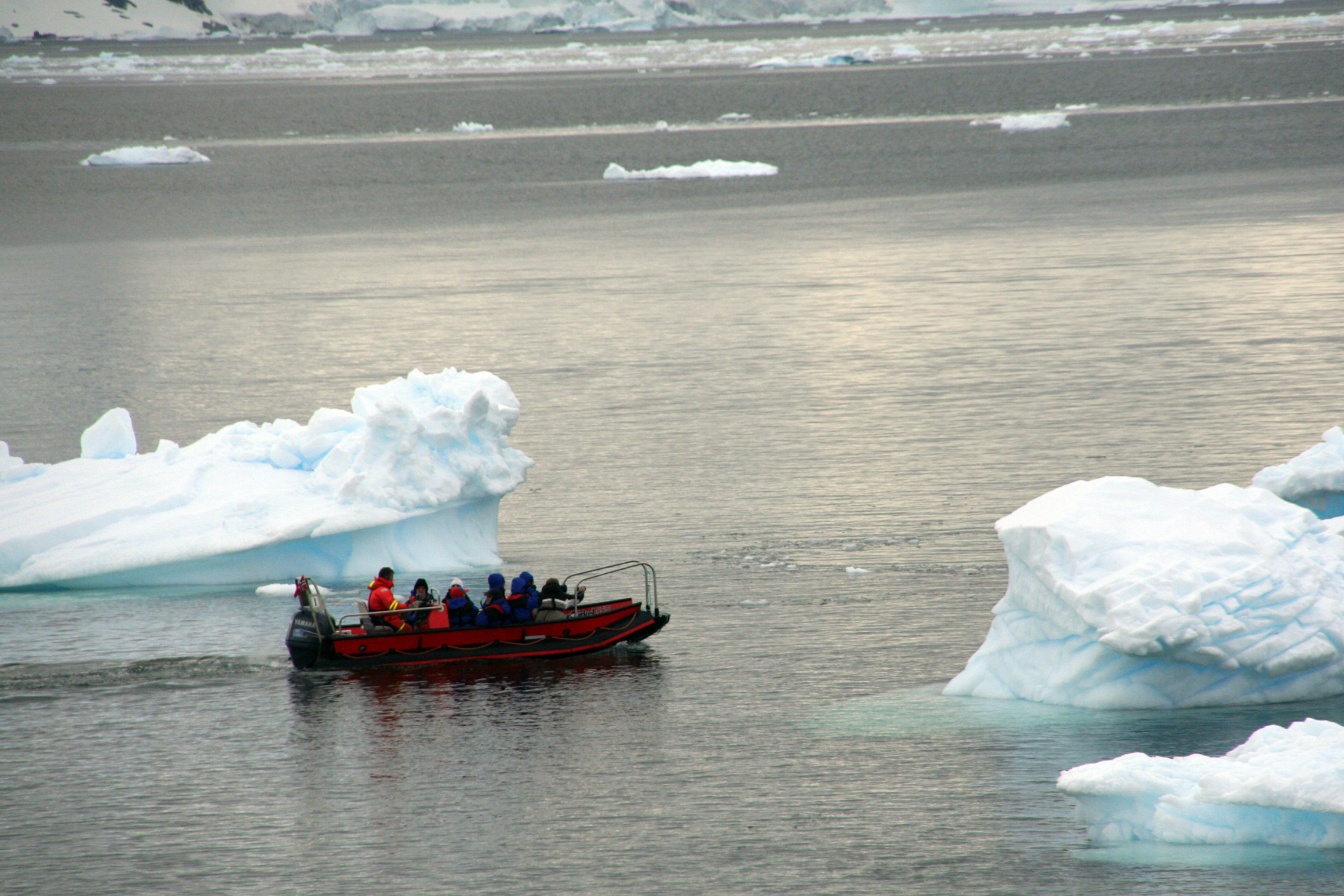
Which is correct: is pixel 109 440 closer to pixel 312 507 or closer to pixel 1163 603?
pixel 312 507

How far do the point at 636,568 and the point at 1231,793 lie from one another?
1391cm

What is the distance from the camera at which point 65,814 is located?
757 inches

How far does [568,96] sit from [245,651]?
451 ft

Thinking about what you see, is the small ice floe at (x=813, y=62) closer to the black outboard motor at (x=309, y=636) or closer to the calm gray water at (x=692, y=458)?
the calm gray water at (x=692, y=458)

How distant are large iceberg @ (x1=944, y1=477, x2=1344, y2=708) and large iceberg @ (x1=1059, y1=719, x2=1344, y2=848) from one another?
2.62m

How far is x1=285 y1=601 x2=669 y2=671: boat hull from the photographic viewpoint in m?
24.7

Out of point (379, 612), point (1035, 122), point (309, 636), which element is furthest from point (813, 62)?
point (309, 636)

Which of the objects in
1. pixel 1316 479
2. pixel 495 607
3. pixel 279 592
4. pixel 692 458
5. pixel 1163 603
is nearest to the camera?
pixel 1163 603

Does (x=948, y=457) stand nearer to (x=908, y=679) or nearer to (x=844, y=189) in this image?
(x=908, y=679)

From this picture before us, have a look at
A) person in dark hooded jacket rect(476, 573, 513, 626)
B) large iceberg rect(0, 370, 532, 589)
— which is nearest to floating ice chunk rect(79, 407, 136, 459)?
large iceberg rect(0, 370, 532, 589)

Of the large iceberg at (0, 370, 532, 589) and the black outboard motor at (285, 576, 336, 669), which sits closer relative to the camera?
the black outboard motor at (285, 576, 336, 669)

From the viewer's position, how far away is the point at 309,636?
24219 millimetres

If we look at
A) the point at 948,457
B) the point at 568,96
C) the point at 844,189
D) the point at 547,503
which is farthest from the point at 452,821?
the point at 568,96

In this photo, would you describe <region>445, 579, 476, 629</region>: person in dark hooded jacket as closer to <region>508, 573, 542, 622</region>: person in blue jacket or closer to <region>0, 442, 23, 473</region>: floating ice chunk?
<region>508, 573, 542, 622</region>: person in blue jacket
